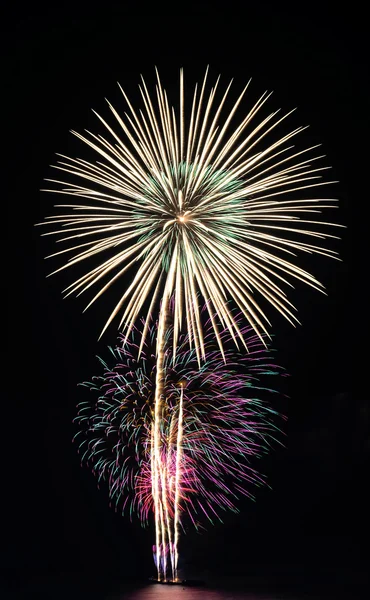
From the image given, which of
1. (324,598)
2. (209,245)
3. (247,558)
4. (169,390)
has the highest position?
(209,245)

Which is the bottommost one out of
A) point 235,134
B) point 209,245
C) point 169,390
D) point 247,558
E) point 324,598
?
point 324,598

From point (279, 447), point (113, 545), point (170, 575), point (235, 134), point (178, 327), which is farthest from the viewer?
point (279, 447)

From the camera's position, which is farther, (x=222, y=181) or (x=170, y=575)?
(x=170, y=575)

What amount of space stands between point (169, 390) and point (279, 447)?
18.1 metres

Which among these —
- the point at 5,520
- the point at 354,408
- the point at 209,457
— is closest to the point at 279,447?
the point at 354,408

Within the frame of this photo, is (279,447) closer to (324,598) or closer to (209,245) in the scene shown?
(324,598)

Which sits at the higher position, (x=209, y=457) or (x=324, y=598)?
(x=209, y=457)

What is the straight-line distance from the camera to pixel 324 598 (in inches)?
1024

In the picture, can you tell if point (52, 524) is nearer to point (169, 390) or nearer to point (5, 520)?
point (5, 520)

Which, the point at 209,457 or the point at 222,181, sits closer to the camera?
the point at 222,181

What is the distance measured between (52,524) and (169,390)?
13.2m

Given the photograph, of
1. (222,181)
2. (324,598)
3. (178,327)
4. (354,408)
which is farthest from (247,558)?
(222,181)

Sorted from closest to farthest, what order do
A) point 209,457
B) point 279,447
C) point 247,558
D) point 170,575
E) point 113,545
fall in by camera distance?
point 209,457, point 170,575, point 113,545, point 247,558, point 279,447

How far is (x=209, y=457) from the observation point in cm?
2720
